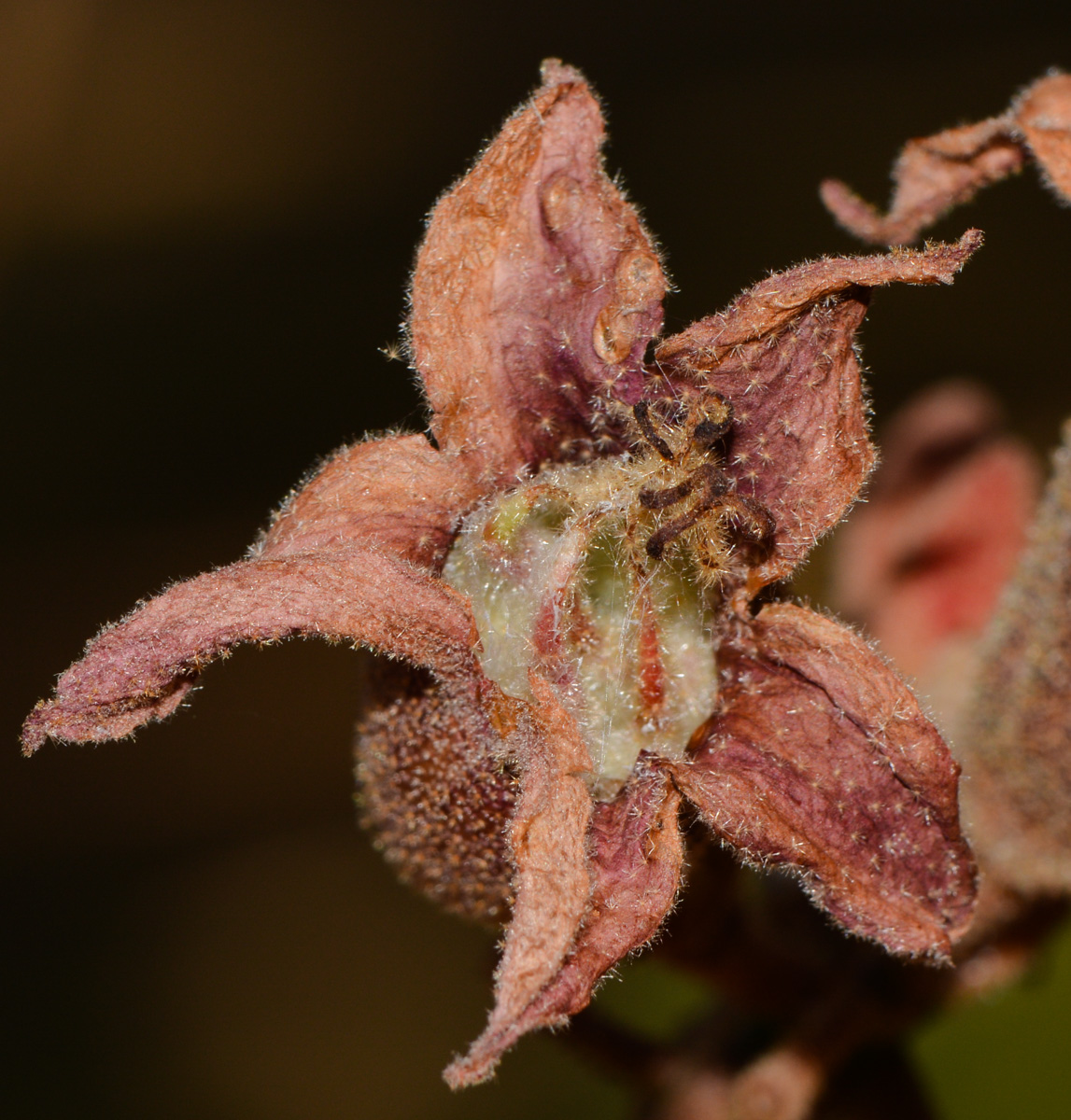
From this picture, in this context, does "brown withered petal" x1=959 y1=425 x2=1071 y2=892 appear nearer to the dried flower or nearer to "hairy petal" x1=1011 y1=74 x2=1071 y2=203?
"hairy petal" x1=1011 y1=74 x2=1071 y2=203

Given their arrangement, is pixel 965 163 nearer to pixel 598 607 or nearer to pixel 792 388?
pixel 792 388

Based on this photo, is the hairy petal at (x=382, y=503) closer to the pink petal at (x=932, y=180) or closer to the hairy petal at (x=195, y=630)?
the hairy petal at (x=195, y=630)

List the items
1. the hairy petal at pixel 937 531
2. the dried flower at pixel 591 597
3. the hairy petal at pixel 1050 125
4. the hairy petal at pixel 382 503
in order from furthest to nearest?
the hairy petal at pixel 937 531 → the hairy petal at pixel 1050 125 → the hairy petal at pixel 382 503 → the dried flower at pixel 591 597

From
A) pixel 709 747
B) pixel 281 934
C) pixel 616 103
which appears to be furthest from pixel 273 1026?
pixel 709 747

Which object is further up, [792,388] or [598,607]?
[792,388]

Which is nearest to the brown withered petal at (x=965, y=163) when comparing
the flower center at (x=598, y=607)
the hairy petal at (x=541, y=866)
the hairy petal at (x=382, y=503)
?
the flower center at (x=598, y=607)

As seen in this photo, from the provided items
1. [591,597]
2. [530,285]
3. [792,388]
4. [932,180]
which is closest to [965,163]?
[932,180]

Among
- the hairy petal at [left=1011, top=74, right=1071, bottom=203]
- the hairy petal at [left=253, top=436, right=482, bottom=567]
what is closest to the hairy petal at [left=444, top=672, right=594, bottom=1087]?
the hairy petal at [left=253, top=436, right=482, bottom=567]
